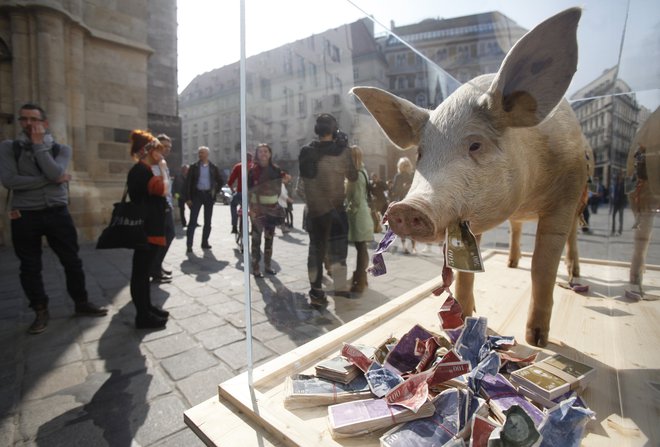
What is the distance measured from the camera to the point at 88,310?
10.8ft

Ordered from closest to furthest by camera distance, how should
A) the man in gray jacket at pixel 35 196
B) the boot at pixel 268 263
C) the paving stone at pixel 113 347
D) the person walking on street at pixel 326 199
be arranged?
1. the person walking on street at pixel 326 199
2. the boot at pixel 268 263
3. the paving stone at pixel 113 347
4. the man in gray jacket at pixel 35 196

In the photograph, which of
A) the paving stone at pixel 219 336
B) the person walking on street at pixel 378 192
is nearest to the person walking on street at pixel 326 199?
the person walking on street at pixel 378 192

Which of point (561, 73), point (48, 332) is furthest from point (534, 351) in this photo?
point (48, 332)

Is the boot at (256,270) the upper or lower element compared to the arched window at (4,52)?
lower

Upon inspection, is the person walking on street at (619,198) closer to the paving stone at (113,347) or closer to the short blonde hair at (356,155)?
the short blonde hair at (356,155)

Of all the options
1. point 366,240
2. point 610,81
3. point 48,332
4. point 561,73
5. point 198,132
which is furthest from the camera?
point 198,132

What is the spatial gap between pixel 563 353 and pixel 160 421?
2.07m

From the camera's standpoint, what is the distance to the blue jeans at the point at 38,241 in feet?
9.48

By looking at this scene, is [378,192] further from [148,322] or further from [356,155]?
[148,322]

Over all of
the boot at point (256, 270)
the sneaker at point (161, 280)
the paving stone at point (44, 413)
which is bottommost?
the paving stone at point (44, 413)

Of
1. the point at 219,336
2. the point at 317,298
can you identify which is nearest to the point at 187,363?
the point at 219,336

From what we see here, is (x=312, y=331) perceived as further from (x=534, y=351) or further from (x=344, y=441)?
(x=534, y=351)

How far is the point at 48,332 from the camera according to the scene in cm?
293

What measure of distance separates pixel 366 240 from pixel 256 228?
616 mm
